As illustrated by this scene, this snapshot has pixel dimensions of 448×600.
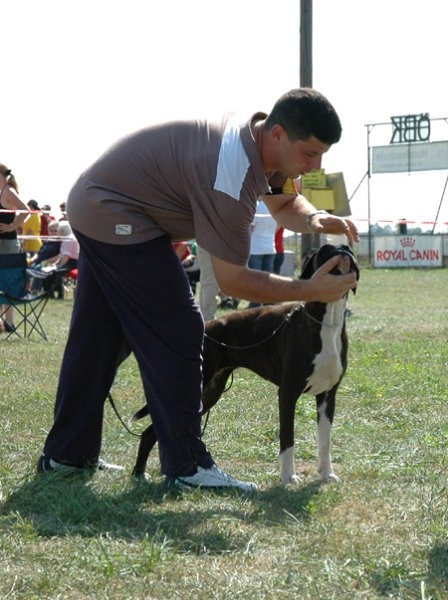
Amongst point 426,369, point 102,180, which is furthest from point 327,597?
point 426,369

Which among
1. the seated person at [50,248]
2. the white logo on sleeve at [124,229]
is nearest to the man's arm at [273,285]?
the white logo on sleeve at [124,229]

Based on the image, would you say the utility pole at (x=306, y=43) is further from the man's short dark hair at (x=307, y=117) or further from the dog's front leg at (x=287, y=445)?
the man's short dark hair at (x=307, y=117)

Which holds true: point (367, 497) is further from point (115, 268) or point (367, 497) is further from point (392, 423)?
point (392, 423)

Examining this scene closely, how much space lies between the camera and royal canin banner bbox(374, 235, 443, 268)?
118ft

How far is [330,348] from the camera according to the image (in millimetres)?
4980

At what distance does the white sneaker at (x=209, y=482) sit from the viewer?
4.79 meters

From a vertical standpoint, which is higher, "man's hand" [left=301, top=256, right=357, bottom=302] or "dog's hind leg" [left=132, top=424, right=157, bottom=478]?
"man's hand" [left=301, top=256, right=357, bottom=302]

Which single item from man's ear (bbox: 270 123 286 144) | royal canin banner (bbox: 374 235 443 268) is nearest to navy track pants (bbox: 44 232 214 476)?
man's ear (bbox: 270 123 286 144)

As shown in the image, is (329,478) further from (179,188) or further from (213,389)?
(179,188)

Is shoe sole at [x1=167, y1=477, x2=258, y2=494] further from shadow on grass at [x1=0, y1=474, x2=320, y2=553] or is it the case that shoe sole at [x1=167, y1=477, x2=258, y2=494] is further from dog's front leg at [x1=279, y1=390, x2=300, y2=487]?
dog's front leg at [x1=279, y1=390, x2=300, y2=487]

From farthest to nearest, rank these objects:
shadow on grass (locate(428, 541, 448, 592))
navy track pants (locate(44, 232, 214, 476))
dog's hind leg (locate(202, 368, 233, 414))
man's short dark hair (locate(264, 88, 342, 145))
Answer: dog's hind leg (locate(202, 368, 233, 414)), navy track pants (locate(44, 232, 214, 476)), man's short dark hair (locate(264, 88, 342, 145)), shadow on grass (locate(428, 541, 448, 592))

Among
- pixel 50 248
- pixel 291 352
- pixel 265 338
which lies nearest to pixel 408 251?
pixel 50 248

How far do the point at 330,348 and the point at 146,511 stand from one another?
1208 millimetres

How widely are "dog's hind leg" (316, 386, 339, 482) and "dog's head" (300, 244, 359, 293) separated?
63 cm
